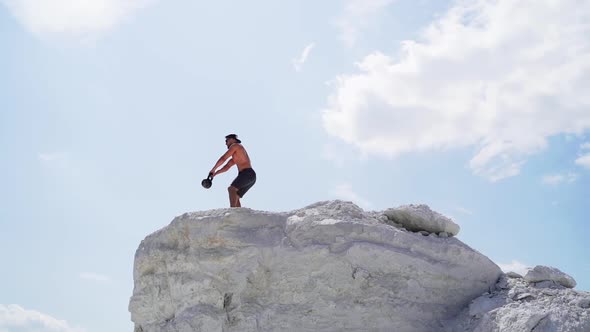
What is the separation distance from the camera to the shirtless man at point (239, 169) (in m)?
11.7

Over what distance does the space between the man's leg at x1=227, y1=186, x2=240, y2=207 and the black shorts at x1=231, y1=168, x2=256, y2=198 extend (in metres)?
0.09

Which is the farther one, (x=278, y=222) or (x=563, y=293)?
(x=278, y=222)

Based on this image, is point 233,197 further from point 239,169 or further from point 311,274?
point 311,274

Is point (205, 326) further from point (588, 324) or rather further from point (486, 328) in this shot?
point (588, 324)

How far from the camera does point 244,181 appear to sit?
11.7m

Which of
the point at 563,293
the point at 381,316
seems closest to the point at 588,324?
the point at 563,293

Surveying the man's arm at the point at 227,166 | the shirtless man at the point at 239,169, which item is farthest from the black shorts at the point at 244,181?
the man's arm at the point at 227,166

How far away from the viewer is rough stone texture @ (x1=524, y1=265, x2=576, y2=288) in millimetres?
10016

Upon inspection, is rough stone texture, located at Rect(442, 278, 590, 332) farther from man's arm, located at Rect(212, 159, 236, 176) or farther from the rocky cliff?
man's arm, located at Rect(212, 159, 236, 176)

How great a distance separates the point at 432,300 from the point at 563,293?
2.15m

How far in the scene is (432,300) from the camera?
10023 millimetres

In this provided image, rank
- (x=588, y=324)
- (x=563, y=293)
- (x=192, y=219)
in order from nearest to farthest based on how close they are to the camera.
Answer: (x=588, y=324)
(x=563, y=293)
(x=192, y=219)

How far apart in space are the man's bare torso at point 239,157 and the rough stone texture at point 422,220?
3187 mm

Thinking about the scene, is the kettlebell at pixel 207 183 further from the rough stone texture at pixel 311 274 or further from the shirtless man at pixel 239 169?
the rough stone texture at pixel 311 274
